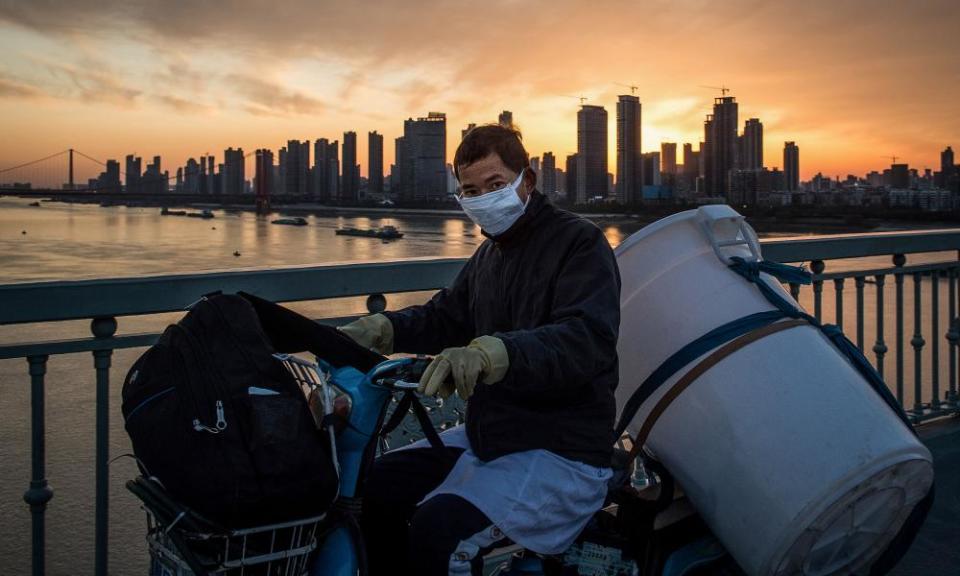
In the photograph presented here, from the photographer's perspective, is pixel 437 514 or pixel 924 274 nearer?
pixel 437 514

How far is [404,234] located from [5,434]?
75.8 ft

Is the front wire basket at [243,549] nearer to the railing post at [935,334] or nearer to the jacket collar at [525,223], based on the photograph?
the jacket collar at [525,223]

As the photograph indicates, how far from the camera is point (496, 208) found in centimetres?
179

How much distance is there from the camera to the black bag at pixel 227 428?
45.3 inches

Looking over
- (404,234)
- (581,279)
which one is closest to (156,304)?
(581,279)

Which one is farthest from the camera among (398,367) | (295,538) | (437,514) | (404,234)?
(404,234)

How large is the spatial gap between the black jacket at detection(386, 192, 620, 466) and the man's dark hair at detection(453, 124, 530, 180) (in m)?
0.11

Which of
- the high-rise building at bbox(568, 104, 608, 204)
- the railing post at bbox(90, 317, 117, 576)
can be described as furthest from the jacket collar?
the high-rise building at bbox(568, 104, 608, 204)

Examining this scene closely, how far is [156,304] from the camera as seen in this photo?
193 centimetres

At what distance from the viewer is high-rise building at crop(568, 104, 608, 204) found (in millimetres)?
12633

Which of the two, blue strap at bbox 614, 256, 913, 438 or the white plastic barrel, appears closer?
the white plastic barrel

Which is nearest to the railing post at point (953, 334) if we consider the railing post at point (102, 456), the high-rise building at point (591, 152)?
the railing post at point (102, 456)

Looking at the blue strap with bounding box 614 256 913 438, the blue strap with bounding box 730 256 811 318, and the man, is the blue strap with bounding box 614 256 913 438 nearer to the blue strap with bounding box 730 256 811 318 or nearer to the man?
the blue strap with bounding box 730 256 811 318

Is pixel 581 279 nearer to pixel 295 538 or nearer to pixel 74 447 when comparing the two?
pixel 295 538
